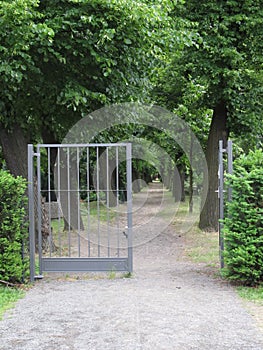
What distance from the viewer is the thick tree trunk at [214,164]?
15281mm

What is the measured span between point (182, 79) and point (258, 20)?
4.16 metres

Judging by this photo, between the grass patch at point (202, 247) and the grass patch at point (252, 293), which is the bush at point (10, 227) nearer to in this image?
the grass patch at point (252, 293)

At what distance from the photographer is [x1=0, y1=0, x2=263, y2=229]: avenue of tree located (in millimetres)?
9492

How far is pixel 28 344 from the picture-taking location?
16.6 ft

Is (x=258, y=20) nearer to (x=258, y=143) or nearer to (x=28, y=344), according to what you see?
(x=258, y=143)

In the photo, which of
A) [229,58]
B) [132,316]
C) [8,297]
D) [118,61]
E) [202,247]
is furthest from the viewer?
[229,58]

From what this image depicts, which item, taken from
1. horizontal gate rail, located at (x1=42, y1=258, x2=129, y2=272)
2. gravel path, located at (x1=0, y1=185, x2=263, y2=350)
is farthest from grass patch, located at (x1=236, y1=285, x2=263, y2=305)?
horizontal gate rail, located at (x1=42, y1=258, x2=129, y2=272)

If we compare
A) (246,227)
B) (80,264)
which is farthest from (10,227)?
(246,227)

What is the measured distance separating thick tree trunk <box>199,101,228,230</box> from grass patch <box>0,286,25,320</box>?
8.95 m

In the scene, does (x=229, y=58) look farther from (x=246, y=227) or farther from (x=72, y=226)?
(x=72, y=226)

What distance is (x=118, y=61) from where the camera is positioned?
10852mm

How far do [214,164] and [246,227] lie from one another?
8.09 metres

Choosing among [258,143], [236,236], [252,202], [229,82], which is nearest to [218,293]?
[236,236]

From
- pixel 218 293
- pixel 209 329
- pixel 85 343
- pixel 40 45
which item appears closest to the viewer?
pixel 85 343
